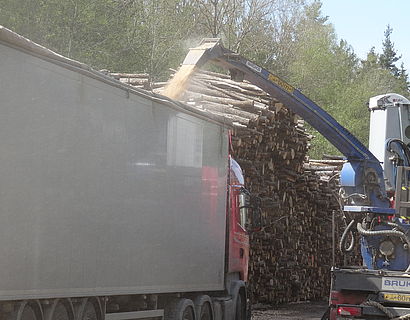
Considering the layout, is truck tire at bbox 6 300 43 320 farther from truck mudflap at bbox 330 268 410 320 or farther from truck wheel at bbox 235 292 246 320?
truck wheel at bbox 235 292 246 320

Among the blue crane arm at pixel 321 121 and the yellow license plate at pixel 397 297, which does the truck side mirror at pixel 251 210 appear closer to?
the blue crane arm at pixel 321 121

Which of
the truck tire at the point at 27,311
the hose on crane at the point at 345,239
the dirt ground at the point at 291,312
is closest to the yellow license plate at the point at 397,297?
the hose on crane at the point at 345,239

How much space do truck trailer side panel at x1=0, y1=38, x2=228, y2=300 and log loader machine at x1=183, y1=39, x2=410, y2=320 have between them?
6.94 feet

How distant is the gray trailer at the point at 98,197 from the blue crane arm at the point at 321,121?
5.34 feet

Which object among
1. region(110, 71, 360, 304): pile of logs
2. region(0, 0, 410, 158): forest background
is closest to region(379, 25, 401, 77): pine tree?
region(0, 0, 410, 158): forest background

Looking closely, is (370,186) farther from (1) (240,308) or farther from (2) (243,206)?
(1) (240,308)

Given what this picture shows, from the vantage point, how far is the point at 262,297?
22641mm

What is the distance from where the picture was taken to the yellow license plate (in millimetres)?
13438

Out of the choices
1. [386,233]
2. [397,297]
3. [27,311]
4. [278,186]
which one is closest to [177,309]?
[397,297]

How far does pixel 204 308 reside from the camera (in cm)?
1362

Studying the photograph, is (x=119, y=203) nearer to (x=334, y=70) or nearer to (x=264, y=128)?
(x=264, y=128)

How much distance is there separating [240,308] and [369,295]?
251cm

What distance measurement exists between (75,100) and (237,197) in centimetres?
696

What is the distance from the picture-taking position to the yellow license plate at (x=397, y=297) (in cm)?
1344
